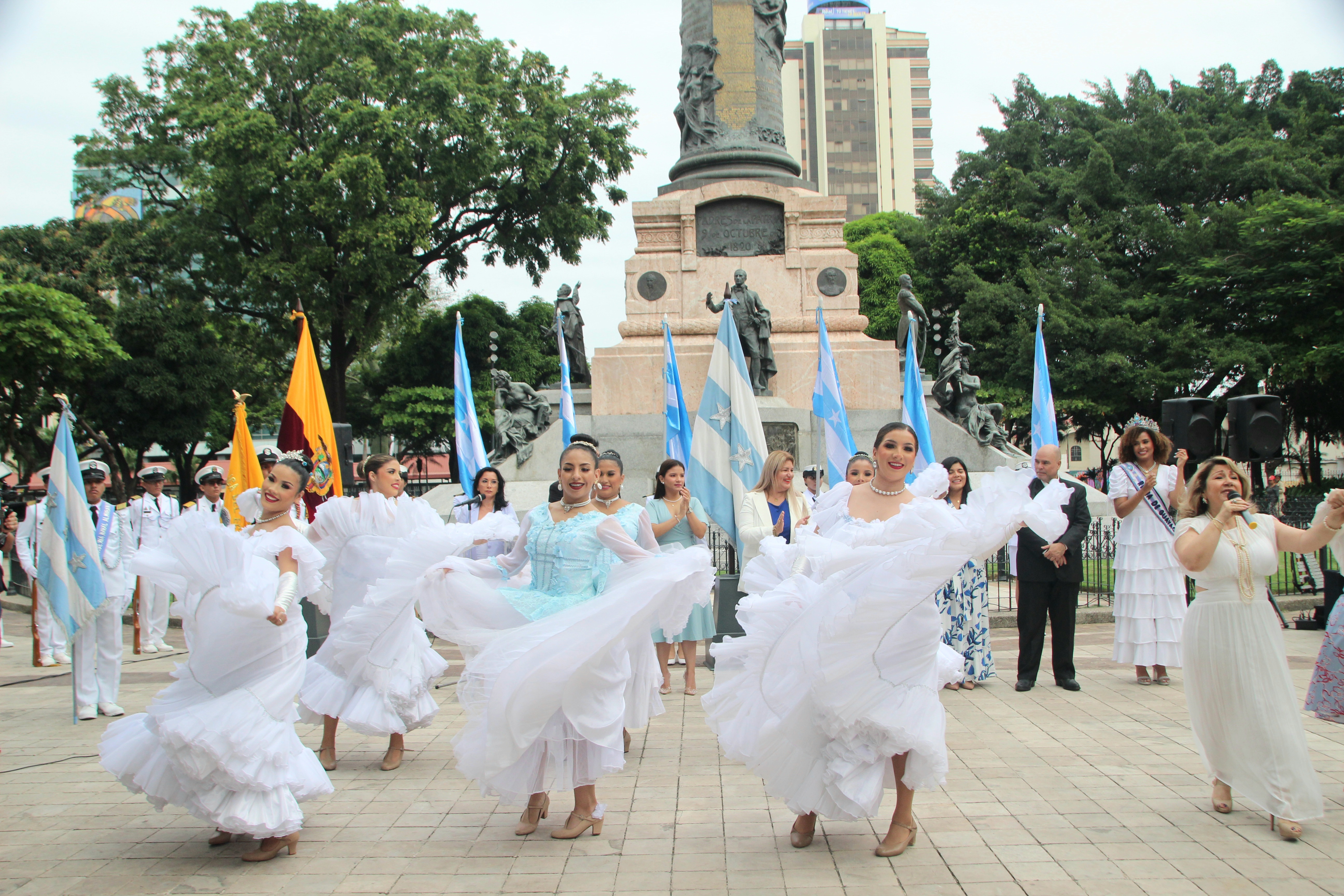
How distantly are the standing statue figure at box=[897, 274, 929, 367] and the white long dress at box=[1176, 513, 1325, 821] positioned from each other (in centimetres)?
1134

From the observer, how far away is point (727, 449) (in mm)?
9820

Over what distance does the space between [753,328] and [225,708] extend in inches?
566

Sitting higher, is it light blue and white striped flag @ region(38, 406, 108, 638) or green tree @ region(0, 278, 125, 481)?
green tree @ region(0, 278, 125, 481)

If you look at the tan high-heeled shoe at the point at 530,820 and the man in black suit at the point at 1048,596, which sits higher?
the man in black suit at the point at 1048,596

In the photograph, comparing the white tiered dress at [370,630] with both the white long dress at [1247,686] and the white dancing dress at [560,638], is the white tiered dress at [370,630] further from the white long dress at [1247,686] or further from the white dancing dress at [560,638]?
the white long dress at [1247,686]

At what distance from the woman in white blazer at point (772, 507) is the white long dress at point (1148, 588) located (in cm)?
272

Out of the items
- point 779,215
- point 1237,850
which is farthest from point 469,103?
point 1237,850

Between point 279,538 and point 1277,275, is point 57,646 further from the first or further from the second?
point 1277,275

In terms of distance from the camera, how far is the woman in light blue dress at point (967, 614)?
27.6ft

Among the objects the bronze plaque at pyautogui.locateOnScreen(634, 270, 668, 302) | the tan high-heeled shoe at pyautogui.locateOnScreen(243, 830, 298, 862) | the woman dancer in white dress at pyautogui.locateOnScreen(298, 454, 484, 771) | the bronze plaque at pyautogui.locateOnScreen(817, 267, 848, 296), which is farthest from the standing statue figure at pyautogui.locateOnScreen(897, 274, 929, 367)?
the tan high-heeled shoe at pyautogui.locateOnScreen(243, 830, 298, 862)

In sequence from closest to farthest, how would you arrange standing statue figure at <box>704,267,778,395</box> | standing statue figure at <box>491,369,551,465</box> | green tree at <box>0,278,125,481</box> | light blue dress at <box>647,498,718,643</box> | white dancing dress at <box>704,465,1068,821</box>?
white dancing dress at <box>704,465,1068,821</box> → light blue dress at <box>647,498,718,643</box> → standing statue figure at <box>704,267,778,395</box> → standing statue figure at <box>491,369,551,465</box> → green tree at <box>0,278,125,481</box>

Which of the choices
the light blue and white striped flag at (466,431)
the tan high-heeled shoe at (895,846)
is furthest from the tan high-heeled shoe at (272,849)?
the light blue and white striped flag at (466,431)

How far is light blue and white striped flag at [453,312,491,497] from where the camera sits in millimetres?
14172

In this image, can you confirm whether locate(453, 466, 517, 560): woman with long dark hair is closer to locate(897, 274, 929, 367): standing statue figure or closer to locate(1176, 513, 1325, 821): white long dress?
locate(1176, 513, 1325, 821): white long dress
